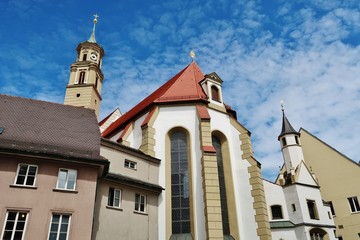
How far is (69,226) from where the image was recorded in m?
13.1

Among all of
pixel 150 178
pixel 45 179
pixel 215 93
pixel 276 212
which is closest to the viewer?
pixel 45 179

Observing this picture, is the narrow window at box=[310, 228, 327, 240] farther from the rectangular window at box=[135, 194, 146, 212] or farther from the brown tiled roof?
the brown tiled roof

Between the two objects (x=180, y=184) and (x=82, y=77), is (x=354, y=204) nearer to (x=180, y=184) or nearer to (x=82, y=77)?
(x=180, y=184)

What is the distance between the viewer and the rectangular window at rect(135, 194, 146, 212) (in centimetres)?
1756

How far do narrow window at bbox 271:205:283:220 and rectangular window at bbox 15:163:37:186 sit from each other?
70.3 feet

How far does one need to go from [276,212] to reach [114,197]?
17.3 m

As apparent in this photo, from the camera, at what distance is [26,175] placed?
13.5m

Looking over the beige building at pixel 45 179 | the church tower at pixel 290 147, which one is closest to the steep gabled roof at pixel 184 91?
the beige building at pixel 45 179

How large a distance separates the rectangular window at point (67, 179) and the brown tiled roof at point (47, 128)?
0.80m

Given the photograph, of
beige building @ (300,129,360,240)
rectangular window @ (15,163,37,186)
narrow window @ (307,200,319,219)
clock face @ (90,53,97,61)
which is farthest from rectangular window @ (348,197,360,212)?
clock face @ (90,53,97,61)

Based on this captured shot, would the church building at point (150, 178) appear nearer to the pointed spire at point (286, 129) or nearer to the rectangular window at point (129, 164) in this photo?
the rectangular window at point (129, 164)

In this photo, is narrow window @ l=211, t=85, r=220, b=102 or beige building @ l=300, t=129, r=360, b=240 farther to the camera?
beige building @ l=300, t=129, r=360, b=240

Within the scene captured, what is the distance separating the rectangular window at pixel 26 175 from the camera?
1339 cm

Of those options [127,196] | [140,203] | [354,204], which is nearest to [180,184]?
[140,203]
